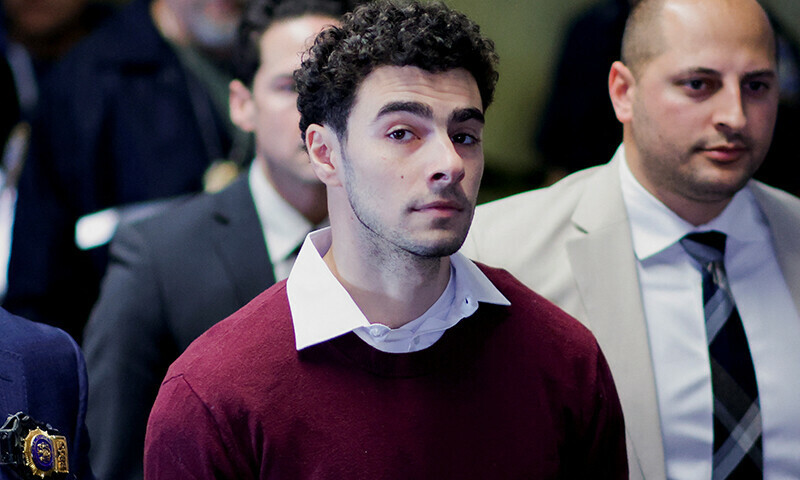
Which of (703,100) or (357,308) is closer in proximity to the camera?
(357,308)

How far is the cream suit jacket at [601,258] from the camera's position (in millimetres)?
2145

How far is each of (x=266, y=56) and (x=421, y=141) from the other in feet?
3.39

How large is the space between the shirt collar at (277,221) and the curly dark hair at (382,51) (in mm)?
715

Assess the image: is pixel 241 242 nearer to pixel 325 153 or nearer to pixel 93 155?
pixel 325 153

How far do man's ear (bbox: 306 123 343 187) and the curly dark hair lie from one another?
2 centimetres

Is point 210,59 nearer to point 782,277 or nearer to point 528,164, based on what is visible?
point 528,164

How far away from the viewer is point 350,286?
1.87m

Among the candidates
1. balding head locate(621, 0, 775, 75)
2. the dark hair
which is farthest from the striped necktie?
the dark hair

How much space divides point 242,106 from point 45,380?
119 centimetres

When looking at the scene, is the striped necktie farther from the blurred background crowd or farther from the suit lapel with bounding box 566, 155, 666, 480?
the blurred background crowd

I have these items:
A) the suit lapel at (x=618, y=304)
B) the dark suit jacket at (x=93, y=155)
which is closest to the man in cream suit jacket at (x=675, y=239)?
the suit lapel at (x=618, y=304)

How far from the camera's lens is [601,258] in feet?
7.48

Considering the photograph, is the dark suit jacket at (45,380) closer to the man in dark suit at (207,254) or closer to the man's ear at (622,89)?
the man in dark suit at (207,254)

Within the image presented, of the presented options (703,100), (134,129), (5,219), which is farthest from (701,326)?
(5,219)
